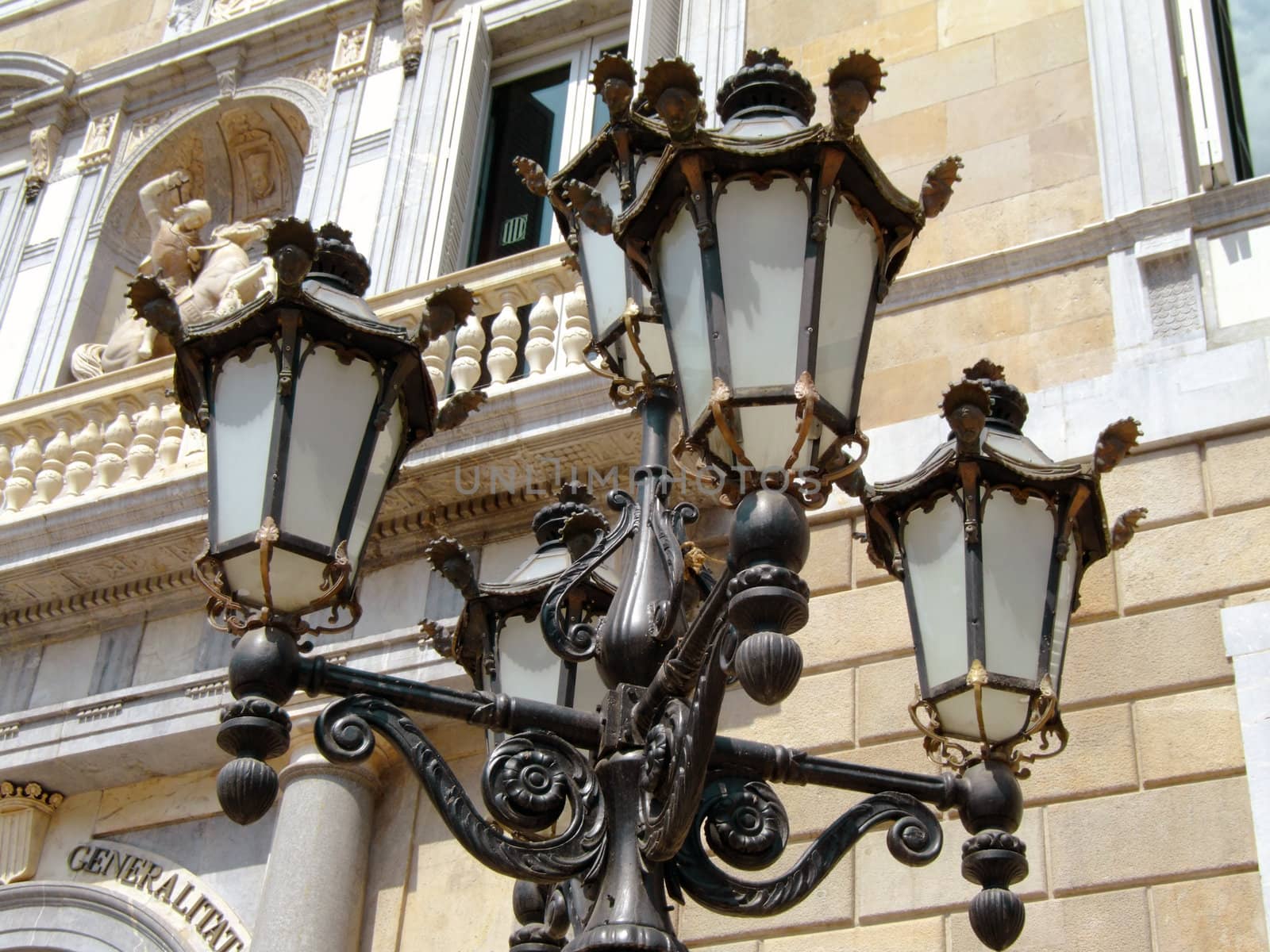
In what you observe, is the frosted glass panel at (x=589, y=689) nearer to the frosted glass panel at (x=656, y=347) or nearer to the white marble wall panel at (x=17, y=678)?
the frosted glass panel at (x=656, y=347)

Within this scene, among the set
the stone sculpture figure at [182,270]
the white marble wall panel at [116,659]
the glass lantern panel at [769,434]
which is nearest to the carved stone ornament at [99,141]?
the stone sculpture figure at [182,270]

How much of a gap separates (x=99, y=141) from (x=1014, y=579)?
9.48m

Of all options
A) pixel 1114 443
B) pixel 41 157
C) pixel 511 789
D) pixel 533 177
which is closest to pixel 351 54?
pixel 41 157

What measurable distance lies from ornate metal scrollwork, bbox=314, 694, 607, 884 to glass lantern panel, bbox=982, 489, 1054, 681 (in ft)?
3.25

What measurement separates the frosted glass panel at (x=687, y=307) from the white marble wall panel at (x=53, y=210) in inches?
354

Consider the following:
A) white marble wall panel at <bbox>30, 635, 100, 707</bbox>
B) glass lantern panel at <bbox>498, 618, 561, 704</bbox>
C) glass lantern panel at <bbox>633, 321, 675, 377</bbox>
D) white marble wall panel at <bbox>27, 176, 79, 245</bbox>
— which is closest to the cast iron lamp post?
glass lantern panel at <bbox>633, 321, 675, 377</bbox>

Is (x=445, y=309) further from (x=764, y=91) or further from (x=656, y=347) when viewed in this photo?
(x=764, y=91)

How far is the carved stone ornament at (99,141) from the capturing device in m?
11.7

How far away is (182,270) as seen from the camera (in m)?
10.8

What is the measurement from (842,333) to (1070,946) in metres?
3.02

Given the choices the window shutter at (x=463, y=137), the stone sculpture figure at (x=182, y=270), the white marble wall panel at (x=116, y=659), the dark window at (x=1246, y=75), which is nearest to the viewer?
the dark window at (x=1246, y=75)

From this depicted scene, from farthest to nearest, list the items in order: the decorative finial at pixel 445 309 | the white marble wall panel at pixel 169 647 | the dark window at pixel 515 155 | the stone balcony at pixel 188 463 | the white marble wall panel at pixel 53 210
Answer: the white marble wall panel at pixel 53 210, the dark window at pixel 515 155, the white marble wall panel at pixel 169 647, the stone balcony at pixel 188 463, the decorative finial at pixel 445 309

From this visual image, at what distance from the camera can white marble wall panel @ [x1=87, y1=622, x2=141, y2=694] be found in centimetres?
842

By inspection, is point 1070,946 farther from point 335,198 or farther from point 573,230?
point 335,198
